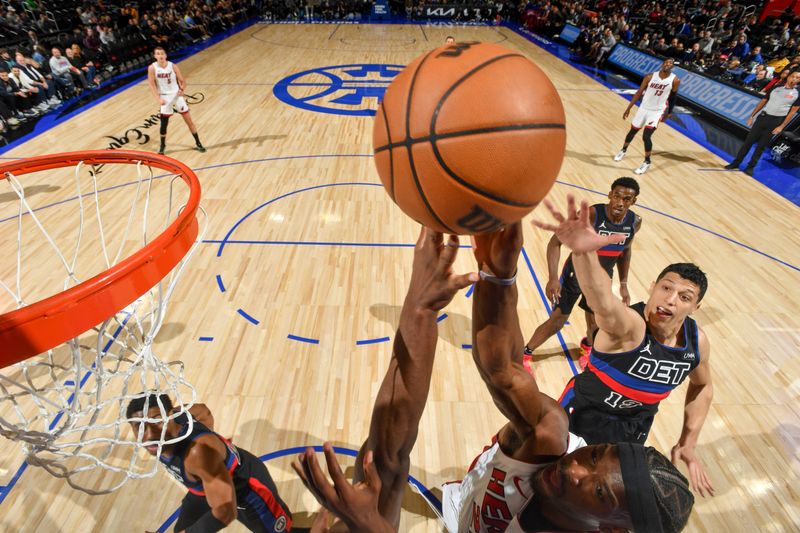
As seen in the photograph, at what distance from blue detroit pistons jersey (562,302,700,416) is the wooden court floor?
1167 millimetres

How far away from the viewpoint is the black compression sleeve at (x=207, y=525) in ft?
6.45

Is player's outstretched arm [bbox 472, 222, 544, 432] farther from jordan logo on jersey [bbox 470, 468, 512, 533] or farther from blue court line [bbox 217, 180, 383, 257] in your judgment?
blue court line [bbox 217, 180, 383, 257]

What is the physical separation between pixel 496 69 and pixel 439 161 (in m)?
0.33

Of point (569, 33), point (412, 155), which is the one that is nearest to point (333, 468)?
point (412, 155)

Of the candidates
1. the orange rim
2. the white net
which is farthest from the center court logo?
the orange rim

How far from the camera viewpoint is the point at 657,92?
6688 millimetres

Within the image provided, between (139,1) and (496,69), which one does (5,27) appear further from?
(496,69)

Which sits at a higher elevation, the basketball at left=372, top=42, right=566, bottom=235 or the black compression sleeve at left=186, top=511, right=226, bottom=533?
the basketball at left=372, top=42, right=566, bottom=235

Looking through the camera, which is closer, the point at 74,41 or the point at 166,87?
the point at 166,87

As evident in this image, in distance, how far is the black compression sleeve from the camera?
1.97 m

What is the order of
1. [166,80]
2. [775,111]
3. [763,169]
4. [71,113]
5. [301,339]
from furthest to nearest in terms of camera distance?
[71,113] → [763,169] → [166,80] → [775,111] → [301,339]

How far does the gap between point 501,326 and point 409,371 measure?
1.00ft

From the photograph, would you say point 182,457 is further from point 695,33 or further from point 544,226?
point 695,33

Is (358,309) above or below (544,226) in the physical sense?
below
